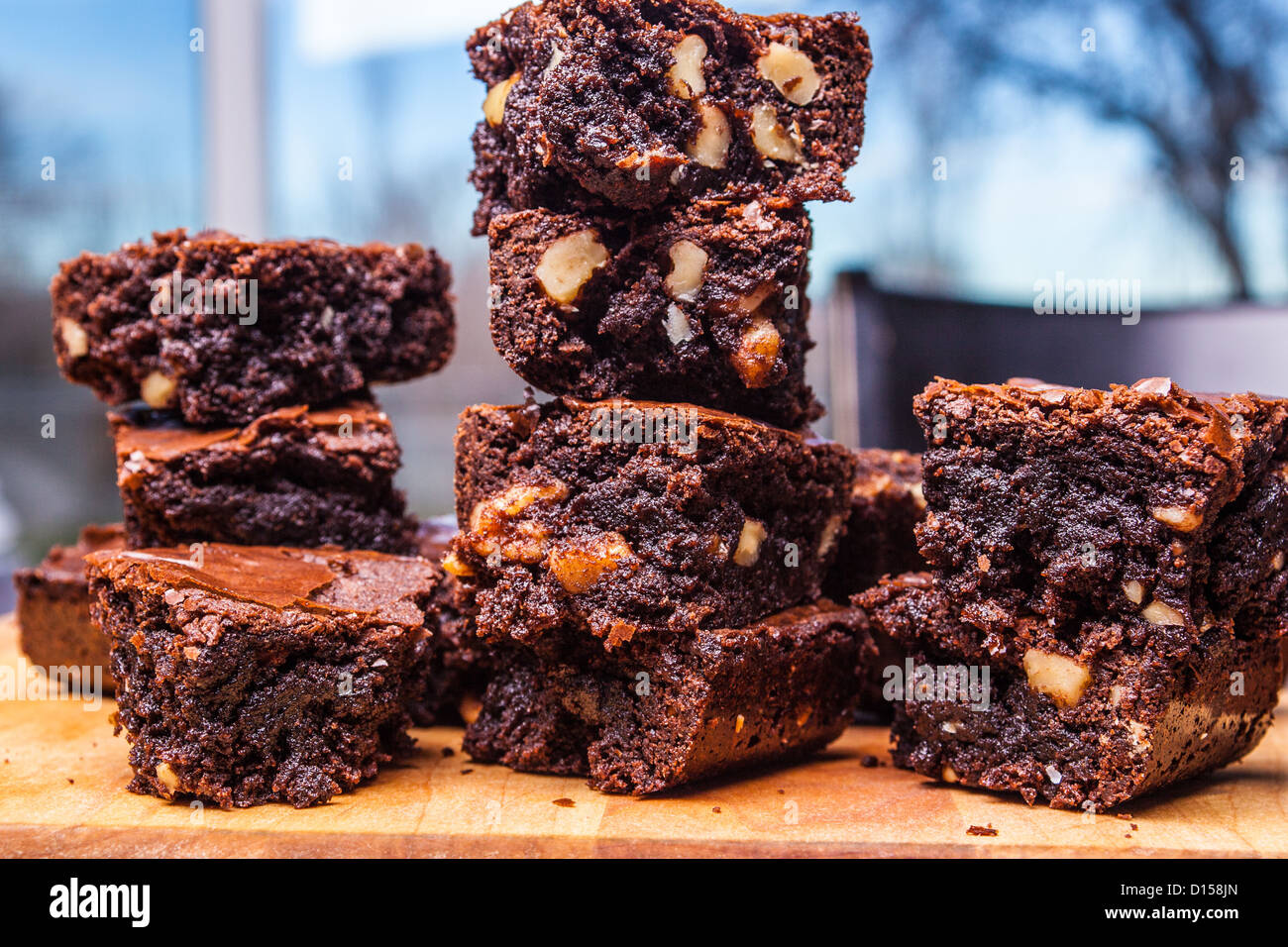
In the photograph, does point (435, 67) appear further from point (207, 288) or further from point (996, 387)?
point (996, 387)

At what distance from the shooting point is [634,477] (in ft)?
8.93

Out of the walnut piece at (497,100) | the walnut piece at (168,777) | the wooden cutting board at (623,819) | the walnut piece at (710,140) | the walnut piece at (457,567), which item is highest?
the walnut piece at (497,100)

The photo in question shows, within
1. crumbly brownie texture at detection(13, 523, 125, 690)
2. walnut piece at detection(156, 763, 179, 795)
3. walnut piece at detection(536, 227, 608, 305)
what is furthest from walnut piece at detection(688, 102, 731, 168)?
crumbly brownie texture at detection(13, 523, 125, 690)

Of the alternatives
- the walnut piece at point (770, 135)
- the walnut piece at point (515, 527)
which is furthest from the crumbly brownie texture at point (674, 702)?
the walnut piece at point (770, 135)

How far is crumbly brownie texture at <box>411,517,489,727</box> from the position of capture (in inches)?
126

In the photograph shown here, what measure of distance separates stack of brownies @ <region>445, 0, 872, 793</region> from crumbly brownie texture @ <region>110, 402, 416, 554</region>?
1.57 feet

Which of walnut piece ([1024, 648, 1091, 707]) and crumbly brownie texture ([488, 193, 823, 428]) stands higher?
crumbly brownie texture ([488, 193, 823, 428])

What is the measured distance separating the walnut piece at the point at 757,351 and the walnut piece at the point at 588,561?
19.5 inches

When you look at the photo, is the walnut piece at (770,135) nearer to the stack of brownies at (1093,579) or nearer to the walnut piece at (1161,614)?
the stack of brownies at (1093,579)

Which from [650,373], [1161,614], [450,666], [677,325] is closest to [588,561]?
[650,373]

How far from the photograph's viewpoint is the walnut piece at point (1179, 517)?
2.49m

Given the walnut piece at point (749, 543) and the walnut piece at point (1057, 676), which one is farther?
the walnut piece at point (749, 543)

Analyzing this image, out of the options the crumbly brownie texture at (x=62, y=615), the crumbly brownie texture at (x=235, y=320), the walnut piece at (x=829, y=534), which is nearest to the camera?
the walnut piece at (x=829, y=534)

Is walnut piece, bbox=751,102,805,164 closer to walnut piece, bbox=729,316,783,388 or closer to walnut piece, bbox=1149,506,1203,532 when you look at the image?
walnut piece, bbox=729,316,783,388
